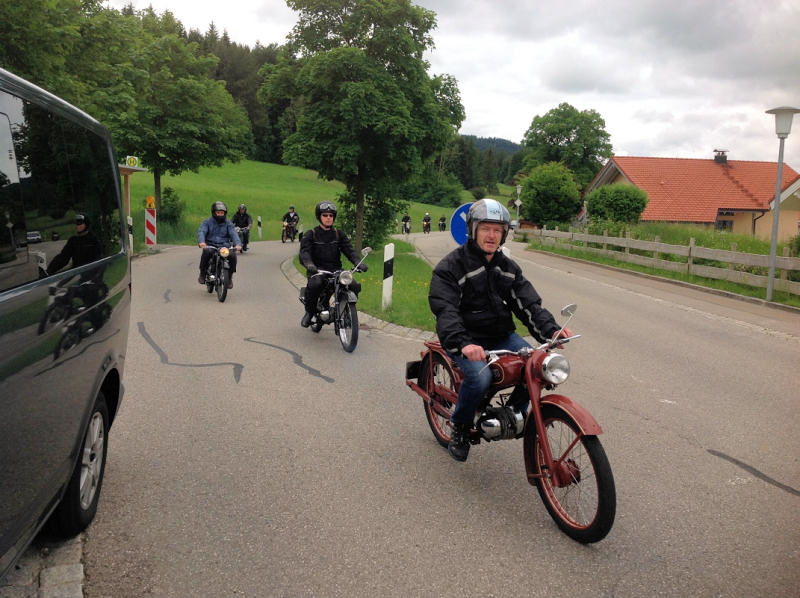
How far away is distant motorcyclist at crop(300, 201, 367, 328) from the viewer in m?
9.05

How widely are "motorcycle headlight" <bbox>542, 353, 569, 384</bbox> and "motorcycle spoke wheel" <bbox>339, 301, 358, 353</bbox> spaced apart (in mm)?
4878

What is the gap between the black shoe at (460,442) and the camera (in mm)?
4406

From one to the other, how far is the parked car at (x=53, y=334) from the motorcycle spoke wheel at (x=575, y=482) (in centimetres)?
237

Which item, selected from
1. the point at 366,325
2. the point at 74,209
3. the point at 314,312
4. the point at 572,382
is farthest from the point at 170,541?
the point at 366,325

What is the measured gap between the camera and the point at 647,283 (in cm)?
1941

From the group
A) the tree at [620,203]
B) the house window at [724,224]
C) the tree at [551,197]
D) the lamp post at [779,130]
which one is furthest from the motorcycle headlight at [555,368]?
the house window at [724,224]

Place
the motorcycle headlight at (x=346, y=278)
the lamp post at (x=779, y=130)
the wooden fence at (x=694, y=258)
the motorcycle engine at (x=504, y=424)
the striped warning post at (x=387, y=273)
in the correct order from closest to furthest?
the motorcycle engine at (x=504, y=424) < the motorcycle headlight at (x=346, y=278) < the striped warning post at (x=387, y=273) < the lamp post at (x=779, y=130) < the wooden fence at (x=694, y=258)

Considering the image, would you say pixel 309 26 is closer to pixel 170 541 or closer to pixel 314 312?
pixel 314 312

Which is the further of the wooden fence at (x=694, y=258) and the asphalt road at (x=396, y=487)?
the wooden fence at (x=694, y=258)

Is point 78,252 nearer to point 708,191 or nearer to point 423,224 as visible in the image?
point 708,191

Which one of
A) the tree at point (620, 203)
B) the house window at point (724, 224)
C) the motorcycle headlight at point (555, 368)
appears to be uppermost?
the tree at point (620, 203)

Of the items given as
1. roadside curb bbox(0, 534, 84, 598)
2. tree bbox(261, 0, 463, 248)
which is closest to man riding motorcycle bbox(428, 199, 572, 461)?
roadside curb bbox(0, 534, 84, 598)

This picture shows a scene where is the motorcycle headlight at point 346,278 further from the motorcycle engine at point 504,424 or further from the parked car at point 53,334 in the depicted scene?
the motorcycle engine at point 504,424

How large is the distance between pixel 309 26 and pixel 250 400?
17147 mm
